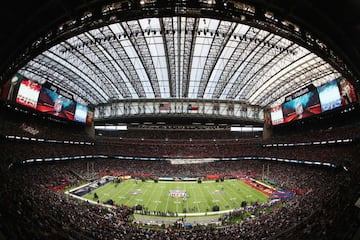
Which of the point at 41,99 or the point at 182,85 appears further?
the point at 182,85

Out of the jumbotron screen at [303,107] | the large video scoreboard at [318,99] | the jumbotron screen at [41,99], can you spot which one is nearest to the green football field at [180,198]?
the jumbotron screen at [303,107]

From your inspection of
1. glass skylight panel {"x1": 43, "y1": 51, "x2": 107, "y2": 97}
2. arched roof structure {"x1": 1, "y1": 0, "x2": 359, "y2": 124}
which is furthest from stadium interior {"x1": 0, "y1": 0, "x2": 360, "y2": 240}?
glass skylight panel {"x1": 43, "y1": 51, "x2": 107, "y2": 97}

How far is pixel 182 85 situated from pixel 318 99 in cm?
2482

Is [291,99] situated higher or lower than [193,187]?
higher

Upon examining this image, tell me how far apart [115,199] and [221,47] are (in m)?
27.9

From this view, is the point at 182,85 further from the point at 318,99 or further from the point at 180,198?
the point at 318,99

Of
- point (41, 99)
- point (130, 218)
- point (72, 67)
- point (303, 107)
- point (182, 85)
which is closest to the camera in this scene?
point (130, 218)

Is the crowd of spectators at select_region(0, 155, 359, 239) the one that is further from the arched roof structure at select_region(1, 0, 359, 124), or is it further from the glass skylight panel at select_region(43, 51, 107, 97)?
the glass skylight panel at select_region(43, 51, 107, 97)

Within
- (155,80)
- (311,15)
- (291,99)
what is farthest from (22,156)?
(291,99)

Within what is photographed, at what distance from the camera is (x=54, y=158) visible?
4344cm

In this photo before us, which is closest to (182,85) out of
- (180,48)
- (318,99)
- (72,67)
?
(180,48)

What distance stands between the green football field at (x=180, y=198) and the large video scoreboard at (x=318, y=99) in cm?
1803

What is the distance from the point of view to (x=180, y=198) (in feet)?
119

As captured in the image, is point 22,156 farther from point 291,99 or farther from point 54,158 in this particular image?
point 291,99
